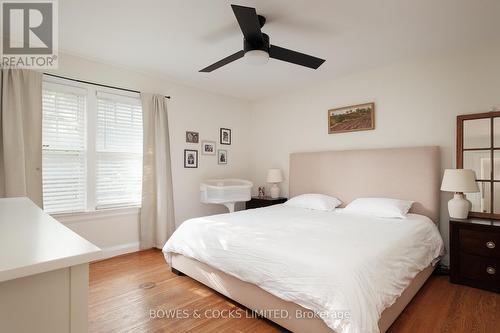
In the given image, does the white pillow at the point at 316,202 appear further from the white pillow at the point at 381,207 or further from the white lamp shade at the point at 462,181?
the white lamp shade at the point at 462,181

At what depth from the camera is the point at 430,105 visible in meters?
3.13

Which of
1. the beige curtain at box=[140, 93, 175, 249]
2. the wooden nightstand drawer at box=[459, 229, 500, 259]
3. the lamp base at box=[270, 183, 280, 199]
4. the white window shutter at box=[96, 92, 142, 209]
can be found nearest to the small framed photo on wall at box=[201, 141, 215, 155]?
the beige curtain at box=[140, 93, 175, 249]

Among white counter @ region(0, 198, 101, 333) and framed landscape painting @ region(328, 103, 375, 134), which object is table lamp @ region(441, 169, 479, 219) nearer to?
framed landscape painting @ region(328, 103, 375, 134)

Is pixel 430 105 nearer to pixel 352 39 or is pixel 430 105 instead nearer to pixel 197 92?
pixel 352 39

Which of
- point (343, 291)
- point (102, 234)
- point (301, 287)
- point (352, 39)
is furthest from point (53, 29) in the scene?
point (343, 291)

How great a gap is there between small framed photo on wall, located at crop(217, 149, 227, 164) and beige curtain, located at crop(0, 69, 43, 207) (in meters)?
2.55

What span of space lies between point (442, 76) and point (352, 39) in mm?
1269

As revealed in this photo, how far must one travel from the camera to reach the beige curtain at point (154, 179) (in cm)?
371

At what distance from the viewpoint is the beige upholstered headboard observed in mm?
3025

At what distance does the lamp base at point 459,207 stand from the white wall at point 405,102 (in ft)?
1.07

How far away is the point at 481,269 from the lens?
2514mm

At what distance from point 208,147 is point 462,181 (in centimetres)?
351

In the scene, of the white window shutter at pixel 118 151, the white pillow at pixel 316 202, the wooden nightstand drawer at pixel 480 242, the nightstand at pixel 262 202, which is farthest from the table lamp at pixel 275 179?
the wooden nightstand drawer at pixel 480 242

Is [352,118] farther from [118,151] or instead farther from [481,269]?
[118,151]
